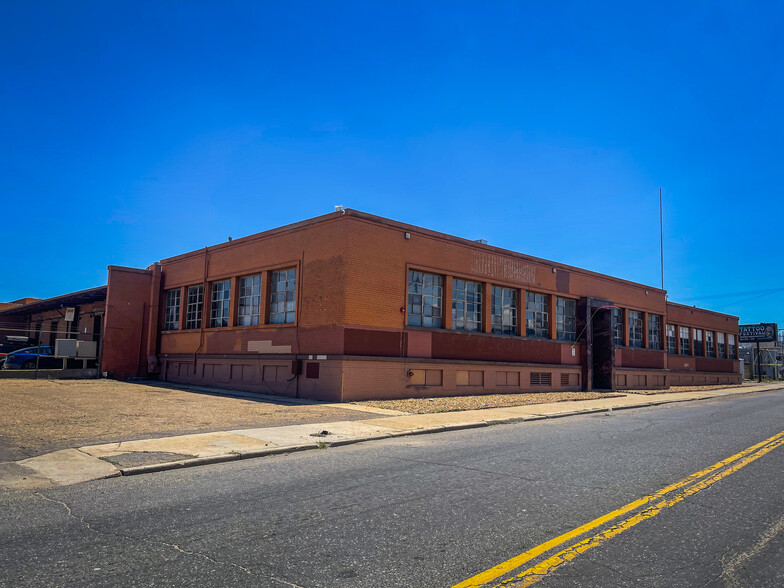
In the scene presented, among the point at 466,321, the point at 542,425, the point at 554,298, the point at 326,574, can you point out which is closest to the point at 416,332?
the point at 466,321

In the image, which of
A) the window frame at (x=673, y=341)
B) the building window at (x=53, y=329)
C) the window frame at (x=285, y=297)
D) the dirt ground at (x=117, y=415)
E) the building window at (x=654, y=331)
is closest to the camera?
the dirt ground at (x=117, y=415)

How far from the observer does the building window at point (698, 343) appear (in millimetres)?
46469

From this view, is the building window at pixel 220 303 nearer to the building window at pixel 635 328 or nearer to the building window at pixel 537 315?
the building window at pixel 537 315

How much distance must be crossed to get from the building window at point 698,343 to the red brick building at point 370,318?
13.0 m

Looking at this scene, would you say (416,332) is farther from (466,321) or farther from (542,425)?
(542,425)

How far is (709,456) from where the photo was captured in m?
9.21

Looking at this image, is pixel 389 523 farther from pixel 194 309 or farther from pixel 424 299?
pixel 194 309

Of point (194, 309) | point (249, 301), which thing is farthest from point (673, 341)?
point (194, 309)

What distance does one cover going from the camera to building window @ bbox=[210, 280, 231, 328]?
26281mm

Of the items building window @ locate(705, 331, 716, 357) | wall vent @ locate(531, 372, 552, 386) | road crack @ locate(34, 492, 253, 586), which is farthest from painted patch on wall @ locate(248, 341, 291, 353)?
building window @ locate(705, 331, 716, 357)

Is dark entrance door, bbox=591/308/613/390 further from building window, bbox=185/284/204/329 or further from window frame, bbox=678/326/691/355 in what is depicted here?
building window, bbox=185/284/204/329

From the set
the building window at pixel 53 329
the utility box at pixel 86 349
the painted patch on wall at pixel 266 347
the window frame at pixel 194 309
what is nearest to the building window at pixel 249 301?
the painted patch on wall at pixel 266 347

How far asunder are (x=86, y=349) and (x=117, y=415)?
18517mm

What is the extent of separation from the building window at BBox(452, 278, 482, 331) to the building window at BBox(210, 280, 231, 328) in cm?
1023
